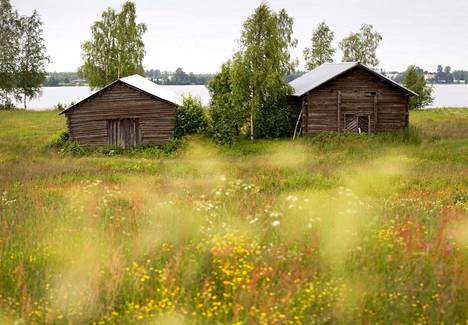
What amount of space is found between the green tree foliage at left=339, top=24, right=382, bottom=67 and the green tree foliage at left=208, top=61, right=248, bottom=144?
1433 inches

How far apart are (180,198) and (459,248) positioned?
20.3 feet

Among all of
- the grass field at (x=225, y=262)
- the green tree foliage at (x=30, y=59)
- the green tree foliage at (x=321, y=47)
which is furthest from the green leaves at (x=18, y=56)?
the grass field at (x=225, y=262)

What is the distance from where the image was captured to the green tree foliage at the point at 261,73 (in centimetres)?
3306

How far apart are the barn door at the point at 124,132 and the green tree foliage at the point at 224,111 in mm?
4938

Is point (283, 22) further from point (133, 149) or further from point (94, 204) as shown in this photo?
point (94, 204)

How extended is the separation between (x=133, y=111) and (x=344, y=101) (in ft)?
45.6

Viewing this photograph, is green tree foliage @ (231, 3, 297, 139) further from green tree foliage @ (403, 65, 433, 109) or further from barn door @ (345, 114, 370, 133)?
green tree foliage @ (403, 65, 433, 109)

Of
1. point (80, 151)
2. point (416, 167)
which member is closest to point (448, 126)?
point (416, 167)

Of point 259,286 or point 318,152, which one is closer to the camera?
point 259,286

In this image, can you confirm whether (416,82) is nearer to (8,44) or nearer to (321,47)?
(321,47)

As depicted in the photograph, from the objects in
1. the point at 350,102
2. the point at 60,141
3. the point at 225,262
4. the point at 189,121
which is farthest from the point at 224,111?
the point at 225,262

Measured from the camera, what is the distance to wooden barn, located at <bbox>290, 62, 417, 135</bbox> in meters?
34.3

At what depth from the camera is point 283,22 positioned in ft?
130

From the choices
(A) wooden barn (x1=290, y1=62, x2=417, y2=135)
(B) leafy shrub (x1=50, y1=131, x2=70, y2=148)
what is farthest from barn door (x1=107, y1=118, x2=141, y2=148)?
(A) wooden barn (x1=290, y1=62, x2=417, y2=135)
